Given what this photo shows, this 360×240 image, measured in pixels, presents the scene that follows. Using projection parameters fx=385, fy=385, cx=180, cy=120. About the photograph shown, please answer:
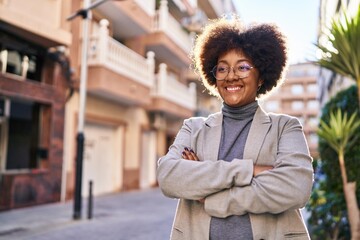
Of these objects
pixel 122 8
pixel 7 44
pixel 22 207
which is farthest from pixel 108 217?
pixel 122 8

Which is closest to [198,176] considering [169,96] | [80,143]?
[80,143]

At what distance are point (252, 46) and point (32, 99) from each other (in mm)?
8666

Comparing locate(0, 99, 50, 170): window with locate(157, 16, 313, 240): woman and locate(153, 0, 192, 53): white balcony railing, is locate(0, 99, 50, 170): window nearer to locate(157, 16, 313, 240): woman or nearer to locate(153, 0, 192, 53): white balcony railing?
locate(153, 0, 192, 53): white balcony railing

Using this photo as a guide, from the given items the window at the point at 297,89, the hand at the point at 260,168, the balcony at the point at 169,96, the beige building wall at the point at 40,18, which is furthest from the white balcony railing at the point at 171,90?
the window at the point at 297,89

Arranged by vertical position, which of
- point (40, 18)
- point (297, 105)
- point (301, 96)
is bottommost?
point (40, 18)

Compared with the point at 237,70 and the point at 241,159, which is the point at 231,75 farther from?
the point at 241,159

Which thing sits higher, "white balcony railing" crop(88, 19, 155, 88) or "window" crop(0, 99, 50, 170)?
"white balcony railing" crop(88, 19, 155, 88)

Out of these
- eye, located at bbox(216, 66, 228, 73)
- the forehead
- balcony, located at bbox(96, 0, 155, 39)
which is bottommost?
eye, located at bbox(216, 66, 228, 73)

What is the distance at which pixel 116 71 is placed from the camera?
12.0 meters

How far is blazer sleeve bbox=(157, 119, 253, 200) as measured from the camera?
176 cm

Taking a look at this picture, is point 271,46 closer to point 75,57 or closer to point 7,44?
point 7,44

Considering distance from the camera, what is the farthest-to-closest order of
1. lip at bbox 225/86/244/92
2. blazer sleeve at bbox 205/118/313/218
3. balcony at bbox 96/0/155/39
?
balcony at bbox 96/0/155/39, lip at bbox 225/86/244/92, blazer sleeve at bbox 205/118/313/218

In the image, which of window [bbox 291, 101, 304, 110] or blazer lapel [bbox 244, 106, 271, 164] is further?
window [bbox 291, 101, 304, 110]

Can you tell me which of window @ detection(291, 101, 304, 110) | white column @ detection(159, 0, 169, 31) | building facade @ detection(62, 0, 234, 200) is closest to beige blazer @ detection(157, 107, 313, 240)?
building facade @ detection(62, 0, 234, 200)
